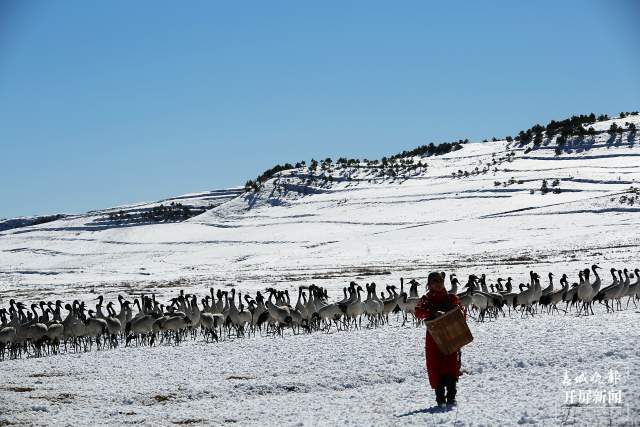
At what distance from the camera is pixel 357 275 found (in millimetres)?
46344

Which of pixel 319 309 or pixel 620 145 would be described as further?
pixel 620 145

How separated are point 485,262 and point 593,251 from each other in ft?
23.6

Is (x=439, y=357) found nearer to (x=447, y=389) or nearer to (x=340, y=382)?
(x=447, y=389)

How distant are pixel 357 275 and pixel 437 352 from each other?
1365 inches

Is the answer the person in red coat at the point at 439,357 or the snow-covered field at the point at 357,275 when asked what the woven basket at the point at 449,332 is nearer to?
the person in red coat at the point at 439,357

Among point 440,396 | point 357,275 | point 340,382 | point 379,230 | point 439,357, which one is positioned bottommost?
point 357,275

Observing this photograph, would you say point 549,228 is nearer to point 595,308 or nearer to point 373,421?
point 595,308

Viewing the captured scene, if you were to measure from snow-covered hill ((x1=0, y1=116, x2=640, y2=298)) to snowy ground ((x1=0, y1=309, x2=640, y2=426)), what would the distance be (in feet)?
72.9

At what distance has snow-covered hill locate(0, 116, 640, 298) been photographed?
52906mm

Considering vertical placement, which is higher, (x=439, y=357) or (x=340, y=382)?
(x=439, y=357)

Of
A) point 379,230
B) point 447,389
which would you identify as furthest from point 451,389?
point 379,230

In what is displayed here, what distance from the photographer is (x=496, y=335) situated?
18594mm

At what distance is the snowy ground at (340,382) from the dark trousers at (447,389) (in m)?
0.24

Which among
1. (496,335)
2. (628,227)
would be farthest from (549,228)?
(496,335)
